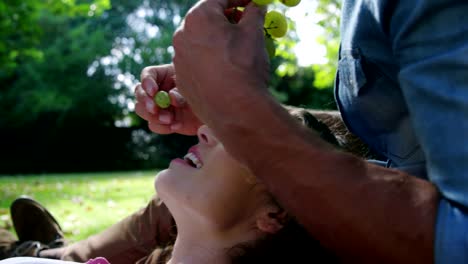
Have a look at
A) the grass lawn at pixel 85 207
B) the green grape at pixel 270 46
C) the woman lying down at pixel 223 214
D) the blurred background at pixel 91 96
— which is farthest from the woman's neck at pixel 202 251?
the blurred background at pixel 91 96

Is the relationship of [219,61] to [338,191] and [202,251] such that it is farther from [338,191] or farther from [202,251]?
[202,251]

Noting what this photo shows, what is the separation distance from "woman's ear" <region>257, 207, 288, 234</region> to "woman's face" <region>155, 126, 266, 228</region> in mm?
44

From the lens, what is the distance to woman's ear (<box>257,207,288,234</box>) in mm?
1841

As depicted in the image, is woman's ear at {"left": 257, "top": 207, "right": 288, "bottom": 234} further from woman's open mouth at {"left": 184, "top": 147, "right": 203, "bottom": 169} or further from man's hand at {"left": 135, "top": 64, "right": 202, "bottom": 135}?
man's hand at {"left": 135, "top": 64, "right": 202, "bottom": 135}

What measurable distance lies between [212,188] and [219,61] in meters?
0.62

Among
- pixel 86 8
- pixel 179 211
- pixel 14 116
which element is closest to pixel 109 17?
pixel 14 116

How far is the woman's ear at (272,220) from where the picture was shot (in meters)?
1.84

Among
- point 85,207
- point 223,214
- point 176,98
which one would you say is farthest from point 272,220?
point 85,207

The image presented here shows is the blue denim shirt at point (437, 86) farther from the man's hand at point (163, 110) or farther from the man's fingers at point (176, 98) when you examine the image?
the man's hand at point (163, 110)

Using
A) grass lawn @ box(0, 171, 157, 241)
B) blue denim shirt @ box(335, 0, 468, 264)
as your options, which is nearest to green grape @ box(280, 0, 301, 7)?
blue denim shirt @ box(335, 0, 468, 264)

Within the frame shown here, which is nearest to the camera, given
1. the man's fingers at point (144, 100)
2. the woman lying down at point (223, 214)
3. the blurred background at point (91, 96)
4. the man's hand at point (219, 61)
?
the man's hand at point (219, 61)

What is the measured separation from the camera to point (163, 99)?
1.90m

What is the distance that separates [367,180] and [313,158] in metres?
0.11

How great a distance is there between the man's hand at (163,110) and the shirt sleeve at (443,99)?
896 mm
